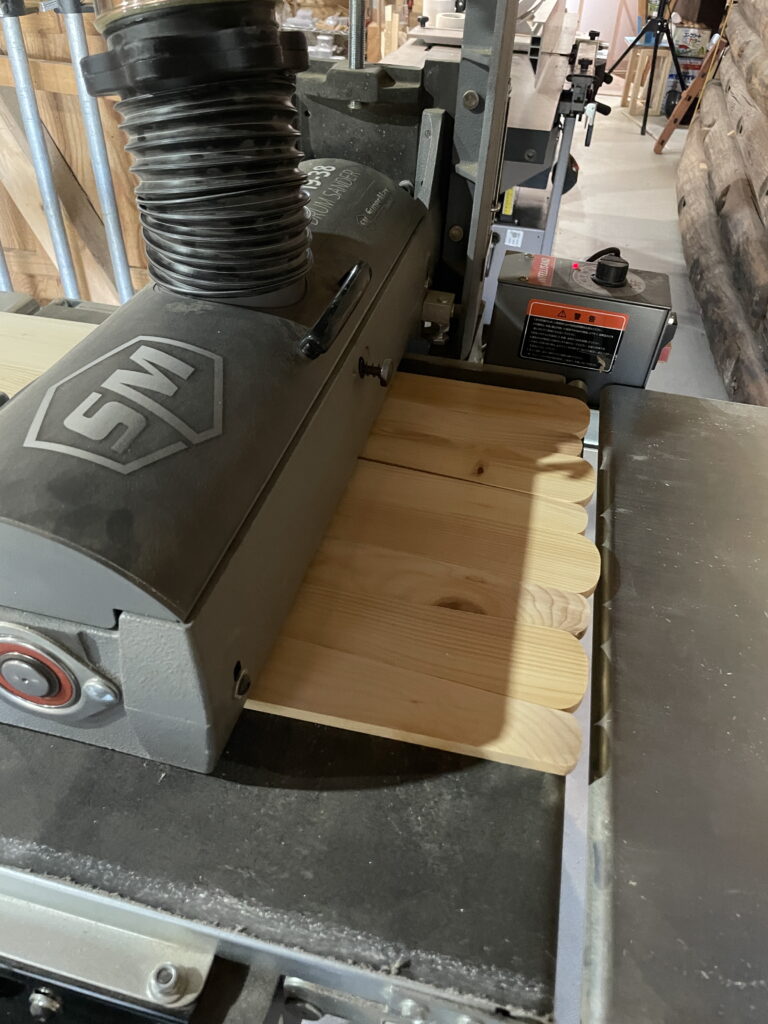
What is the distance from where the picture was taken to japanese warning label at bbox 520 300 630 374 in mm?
1047

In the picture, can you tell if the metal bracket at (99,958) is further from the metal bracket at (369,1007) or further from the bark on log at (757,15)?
the bark on log at (757,15)

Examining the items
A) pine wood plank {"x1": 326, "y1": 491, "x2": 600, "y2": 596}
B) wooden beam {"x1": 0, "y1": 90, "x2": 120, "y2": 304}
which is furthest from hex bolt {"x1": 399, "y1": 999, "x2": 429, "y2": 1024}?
wooden beam {"x1": 0, "y1": 90, "x2": 120, "y2": 304}

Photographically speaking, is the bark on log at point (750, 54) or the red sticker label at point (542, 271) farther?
the bark on log at point (750, 54)

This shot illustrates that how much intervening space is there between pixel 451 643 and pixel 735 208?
9.61 ft

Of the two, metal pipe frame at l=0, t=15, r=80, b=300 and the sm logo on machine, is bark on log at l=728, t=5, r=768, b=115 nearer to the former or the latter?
metal pipe frame at l=0, t=15, r=80, b=300

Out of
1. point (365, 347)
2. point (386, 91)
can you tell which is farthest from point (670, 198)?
point (365, 347)

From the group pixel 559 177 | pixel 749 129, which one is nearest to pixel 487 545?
pixel 559 177

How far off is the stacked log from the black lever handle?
1729mm

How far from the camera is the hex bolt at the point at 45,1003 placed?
1.76ft

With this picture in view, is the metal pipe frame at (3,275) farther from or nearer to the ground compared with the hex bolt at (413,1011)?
nearer to the ground

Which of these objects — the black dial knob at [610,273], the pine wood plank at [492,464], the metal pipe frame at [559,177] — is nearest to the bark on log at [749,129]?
the metal pipe frame at [559,177]

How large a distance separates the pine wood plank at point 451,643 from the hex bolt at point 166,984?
27cm

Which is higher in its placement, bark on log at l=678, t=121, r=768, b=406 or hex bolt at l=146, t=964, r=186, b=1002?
hex bolt at l=146, t=964, r=186, b=1002

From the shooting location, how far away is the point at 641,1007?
0.47m
